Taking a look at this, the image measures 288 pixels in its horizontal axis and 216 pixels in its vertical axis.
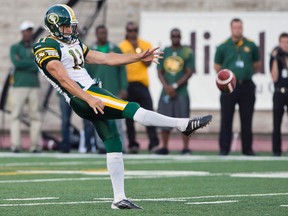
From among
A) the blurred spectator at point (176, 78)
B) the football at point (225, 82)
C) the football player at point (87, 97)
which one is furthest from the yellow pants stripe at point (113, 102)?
the blurred spectator at point (176, 78)

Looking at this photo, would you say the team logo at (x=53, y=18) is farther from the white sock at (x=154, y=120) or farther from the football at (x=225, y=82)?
the football at (x=225, y=82)

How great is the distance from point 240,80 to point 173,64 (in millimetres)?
1212

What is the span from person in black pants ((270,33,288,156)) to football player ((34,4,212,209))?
847cm

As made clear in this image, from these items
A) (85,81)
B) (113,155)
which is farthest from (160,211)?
(85,81)

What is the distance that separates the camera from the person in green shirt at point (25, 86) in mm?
18609

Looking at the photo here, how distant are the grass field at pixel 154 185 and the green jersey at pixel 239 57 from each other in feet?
4.78

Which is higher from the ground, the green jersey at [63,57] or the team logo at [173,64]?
the team logo at [173,64]

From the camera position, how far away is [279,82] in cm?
1786

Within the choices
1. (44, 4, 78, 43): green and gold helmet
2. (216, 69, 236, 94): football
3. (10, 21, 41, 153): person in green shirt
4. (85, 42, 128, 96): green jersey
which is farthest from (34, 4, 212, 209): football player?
(10, 21, 41, 153): person in green shirt

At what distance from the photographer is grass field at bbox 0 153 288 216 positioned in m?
9.09

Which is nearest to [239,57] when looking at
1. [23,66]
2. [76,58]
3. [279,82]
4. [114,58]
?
[279,82]

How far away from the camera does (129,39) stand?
60.5 ft

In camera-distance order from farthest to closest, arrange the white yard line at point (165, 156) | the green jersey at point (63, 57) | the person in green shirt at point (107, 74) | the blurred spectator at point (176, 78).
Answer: the blurred spectator at point (176, 78), the person in green shirt at point (107, 74), the white yard line at point (165, 156), the green jersey at point (63, 57)

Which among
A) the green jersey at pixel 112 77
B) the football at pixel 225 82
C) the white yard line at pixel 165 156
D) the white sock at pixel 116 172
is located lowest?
the white yard line at pixel 165 156
